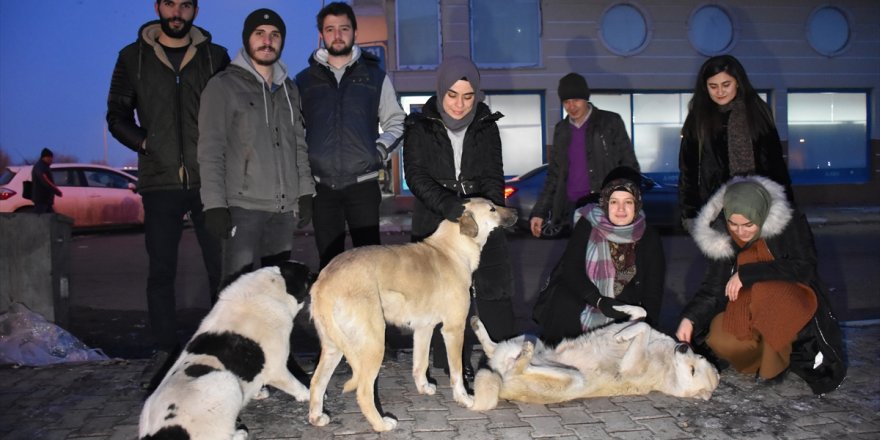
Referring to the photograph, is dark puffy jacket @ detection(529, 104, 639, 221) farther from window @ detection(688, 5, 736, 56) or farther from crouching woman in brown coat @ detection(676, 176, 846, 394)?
window @ detection(688, 5, 736, 56)

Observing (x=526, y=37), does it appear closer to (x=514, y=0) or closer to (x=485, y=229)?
(x=514, y=0)

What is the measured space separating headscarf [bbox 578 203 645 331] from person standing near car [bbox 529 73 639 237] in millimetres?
755

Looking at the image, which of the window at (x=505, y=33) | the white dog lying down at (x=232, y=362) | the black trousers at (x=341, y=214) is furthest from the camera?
the window at (x=505, y=33)

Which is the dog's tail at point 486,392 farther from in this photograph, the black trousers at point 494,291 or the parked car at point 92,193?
the parked car at point 92,193

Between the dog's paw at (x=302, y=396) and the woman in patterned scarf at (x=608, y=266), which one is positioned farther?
the woman in patterned scarf at (x=608, y=266)

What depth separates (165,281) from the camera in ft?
16.4

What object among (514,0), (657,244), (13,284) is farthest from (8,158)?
(657,244)

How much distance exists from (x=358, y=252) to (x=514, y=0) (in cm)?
1691

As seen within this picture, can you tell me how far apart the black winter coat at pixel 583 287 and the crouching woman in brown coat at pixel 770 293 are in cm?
33

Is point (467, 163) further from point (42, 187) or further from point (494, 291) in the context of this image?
point (42, 187)

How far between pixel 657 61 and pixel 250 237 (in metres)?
17.6

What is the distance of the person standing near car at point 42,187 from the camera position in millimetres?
14500

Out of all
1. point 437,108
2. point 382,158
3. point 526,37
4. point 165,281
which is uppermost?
point 526,37

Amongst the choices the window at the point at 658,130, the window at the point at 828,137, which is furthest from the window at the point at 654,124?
the window at the point at 828,137
